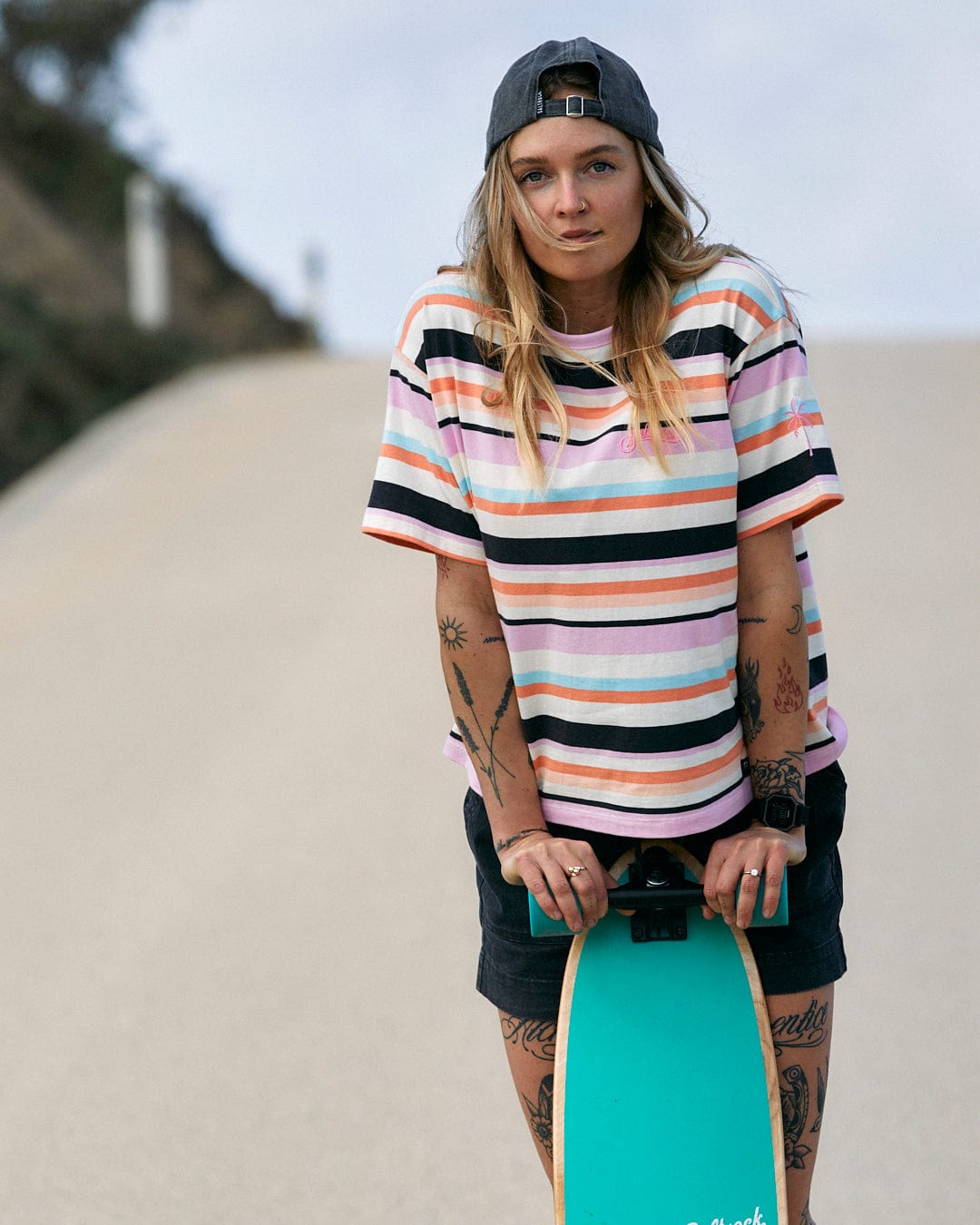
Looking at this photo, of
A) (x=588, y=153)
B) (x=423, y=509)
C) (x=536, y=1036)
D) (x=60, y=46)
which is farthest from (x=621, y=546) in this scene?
(x=60, y=46)

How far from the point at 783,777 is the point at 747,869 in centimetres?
12

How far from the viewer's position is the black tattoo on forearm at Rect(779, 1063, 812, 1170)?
160cm

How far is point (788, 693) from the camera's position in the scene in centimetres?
153

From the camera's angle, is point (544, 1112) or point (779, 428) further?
point (544, 1112)

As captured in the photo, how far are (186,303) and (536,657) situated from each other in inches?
633

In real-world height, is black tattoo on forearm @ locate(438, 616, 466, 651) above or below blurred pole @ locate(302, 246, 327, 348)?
below

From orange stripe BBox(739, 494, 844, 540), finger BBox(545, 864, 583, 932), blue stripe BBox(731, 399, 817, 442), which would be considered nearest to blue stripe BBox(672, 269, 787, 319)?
blue stripe BBox(731, 399, 817, 442)

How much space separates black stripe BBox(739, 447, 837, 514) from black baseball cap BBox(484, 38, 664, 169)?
16.8 inches

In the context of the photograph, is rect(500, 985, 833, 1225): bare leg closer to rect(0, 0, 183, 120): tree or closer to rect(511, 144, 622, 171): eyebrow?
rect(511, 144, 622, 171): eyebrow

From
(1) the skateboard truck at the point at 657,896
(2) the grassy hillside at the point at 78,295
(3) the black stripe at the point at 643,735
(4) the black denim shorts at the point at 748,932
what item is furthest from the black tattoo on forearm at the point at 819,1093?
(2) the grassy hillside at the point at 78,295

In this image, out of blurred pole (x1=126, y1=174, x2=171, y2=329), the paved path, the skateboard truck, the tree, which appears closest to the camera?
the skateboard truck

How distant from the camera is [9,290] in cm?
1006

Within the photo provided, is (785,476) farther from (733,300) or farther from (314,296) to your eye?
(314,296)

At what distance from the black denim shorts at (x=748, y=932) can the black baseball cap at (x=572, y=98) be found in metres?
0.82
